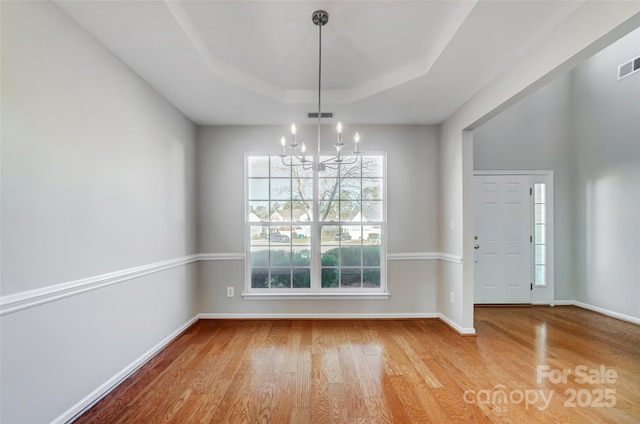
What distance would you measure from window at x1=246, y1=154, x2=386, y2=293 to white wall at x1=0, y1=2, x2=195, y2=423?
134 centimetres

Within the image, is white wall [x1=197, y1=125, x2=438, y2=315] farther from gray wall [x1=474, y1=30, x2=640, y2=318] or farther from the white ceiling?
gray wall [x1=474, y1=30, x2=640, y2=318]

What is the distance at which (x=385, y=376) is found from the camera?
2387 millimetres

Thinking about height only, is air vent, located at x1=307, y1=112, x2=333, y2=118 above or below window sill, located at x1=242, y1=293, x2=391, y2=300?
above

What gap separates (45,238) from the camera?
1.68m

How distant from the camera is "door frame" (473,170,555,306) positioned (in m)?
4.34

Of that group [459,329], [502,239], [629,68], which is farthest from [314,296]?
[629,68]

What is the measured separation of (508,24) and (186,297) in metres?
3.89

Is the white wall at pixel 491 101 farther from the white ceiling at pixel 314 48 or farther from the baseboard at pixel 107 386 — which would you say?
the baseboard at pixel 107 386

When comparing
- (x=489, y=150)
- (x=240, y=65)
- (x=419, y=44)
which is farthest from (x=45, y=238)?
(x=489, y=150)

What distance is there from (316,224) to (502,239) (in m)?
2.75

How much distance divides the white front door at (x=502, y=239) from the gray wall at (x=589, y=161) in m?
0.35

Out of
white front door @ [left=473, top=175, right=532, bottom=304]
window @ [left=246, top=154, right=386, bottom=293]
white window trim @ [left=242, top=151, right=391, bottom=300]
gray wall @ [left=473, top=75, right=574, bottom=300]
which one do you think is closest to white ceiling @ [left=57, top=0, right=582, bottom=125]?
window @ [left=246, top=154, right=386, bottom=293]

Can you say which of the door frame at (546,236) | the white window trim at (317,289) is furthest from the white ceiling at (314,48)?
the door frame at (546,236)

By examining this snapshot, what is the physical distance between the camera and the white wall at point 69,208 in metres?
1.52
